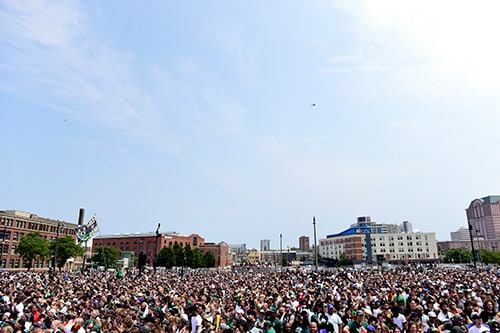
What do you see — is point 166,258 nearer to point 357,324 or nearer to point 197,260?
point 197,260

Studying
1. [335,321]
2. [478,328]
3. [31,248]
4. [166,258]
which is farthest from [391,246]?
[478,328]

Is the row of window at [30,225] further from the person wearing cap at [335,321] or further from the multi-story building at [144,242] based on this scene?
the person wearing cap at [335,321]

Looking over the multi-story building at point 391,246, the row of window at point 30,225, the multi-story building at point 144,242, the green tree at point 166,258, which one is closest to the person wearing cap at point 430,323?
the row of window at point 30,225

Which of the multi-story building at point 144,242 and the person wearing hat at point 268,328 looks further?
the multi-story building at point 144,242

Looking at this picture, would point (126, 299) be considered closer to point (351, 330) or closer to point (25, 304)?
point (25, 304)

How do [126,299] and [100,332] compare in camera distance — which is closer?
[100,332]

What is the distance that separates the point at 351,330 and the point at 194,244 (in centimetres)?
13738

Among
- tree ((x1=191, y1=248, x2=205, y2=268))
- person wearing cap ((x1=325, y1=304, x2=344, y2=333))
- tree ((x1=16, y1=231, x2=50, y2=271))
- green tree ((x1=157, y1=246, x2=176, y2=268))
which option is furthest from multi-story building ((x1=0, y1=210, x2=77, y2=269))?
person wearing cap ((x1=325, y1=304, x2=344, y2=333))

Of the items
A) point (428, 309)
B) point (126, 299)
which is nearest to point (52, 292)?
point (126, 299)

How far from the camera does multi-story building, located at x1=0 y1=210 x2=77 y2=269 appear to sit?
3081 inches

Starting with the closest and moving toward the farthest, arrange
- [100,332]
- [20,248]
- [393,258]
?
[100,332], [20,248], [393,258]

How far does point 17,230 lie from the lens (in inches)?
3253

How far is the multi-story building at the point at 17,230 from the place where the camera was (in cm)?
7825

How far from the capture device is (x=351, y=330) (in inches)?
403
